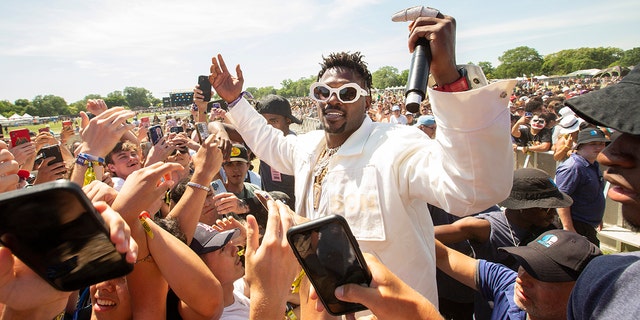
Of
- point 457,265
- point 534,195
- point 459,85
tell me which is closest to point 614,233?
point 534,195

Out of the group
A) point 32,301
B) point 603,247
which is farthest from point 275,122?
point 603,247

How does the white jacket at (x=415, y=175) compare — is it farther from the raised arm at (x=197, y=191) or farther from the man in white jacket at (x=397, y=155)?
the raised arm at (x=197, y=191)

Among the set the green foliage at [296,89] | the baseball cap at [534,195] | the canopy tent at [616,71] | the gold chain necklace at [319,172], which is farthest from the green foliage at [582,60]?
the gold chain necklace at [319,172]

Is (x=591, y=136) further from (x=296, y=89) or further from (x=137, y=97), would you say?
(x=137, y=97)

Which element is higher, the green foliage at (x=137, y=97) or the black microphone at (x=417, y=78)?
the green foliage at (x=137, y=97)

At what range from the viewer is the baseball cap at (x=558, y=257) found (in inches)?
71.3

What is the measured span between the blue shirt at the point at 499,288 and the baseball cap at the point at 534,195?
21.9 inches

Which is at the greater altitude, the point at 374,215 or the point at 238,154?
the point at 238,154

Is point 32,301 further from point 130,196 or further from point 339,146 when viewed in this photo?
point 339,146

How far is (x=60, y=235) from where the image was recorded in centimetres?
95

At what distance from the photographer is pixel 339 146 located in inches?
93.5

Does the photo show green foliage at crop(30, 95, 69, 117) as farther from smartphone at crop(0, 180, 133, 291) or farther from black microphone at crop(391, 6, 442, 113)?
black microphone at crop(391, 6, 442, 113)

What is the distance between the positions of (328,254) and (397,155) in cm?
95

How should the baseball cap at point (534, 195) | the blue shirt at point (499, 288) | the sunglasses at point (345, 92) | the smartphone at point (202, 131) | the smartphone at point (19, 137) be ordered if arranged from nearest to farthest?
1. the blue shirt at point (499, 288)
2. the sunglasses at point (345, 92)
3. the baseball cap at point (534, 195)
4. the smartphone at point (202, 131)
5. the smartphone at point (19, 137)
